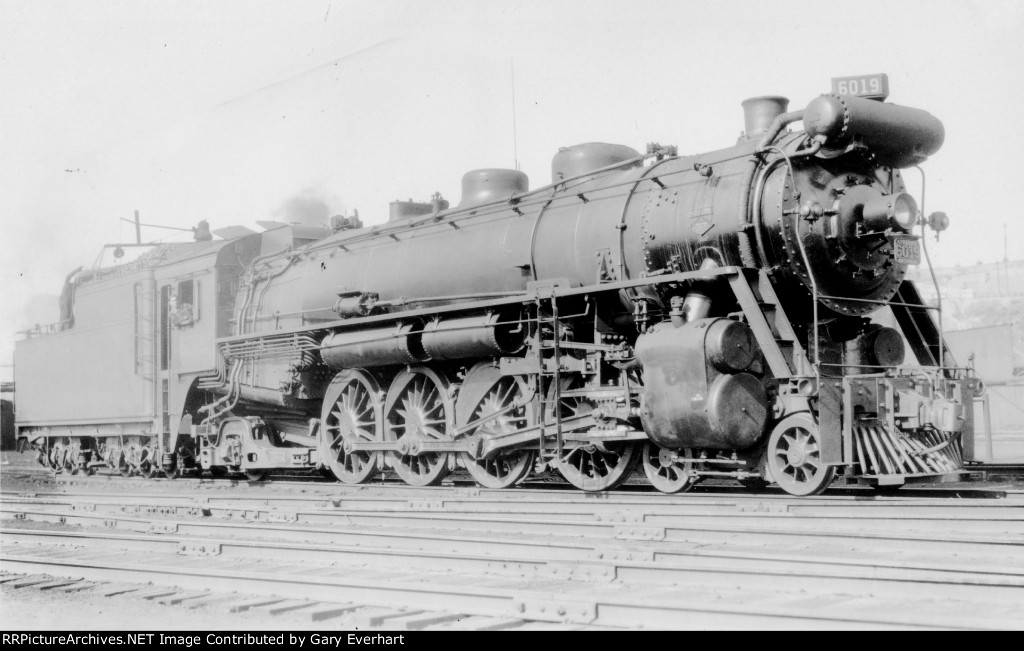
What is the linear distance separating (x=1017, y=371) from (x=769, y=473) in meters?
23.0

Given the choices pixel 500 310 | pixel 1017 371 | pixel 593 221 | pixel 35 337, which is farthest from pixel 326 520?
pixel 1017 371

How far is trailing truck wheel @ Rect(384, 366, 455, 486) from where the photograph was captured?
434 inches

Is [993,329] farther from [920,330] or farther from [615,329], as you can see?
[615,329]

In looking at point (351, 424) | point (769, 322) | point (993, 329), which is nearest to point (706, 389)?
point (769, 322)

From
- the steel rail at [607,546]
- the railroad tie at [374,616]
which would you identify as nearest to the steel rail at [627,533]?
the steel rail at [607,546]

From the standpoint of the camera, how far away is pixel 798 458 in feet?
25.8

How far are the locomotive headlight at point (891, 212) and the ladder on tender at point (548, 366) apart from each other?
2776mm

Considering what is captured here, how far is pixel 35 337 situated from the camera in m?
18.3

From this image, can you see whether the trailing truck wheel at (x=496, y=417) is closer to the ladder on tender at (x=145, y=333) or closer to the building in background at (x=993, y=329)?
the building in background at (x=993, y=329)

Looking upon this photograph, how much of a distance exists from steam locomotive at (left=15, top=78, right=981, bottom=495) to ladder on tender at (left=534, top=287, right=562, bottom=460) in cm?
4

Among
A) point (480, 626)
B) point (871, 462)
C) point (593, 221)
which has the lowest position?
point (480, 626)

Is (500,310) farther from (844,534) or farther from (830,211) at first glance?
(844,534)

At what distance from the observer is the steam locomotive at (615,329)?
8008 mm

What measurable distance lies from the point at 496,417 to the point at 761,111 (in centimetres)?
381
